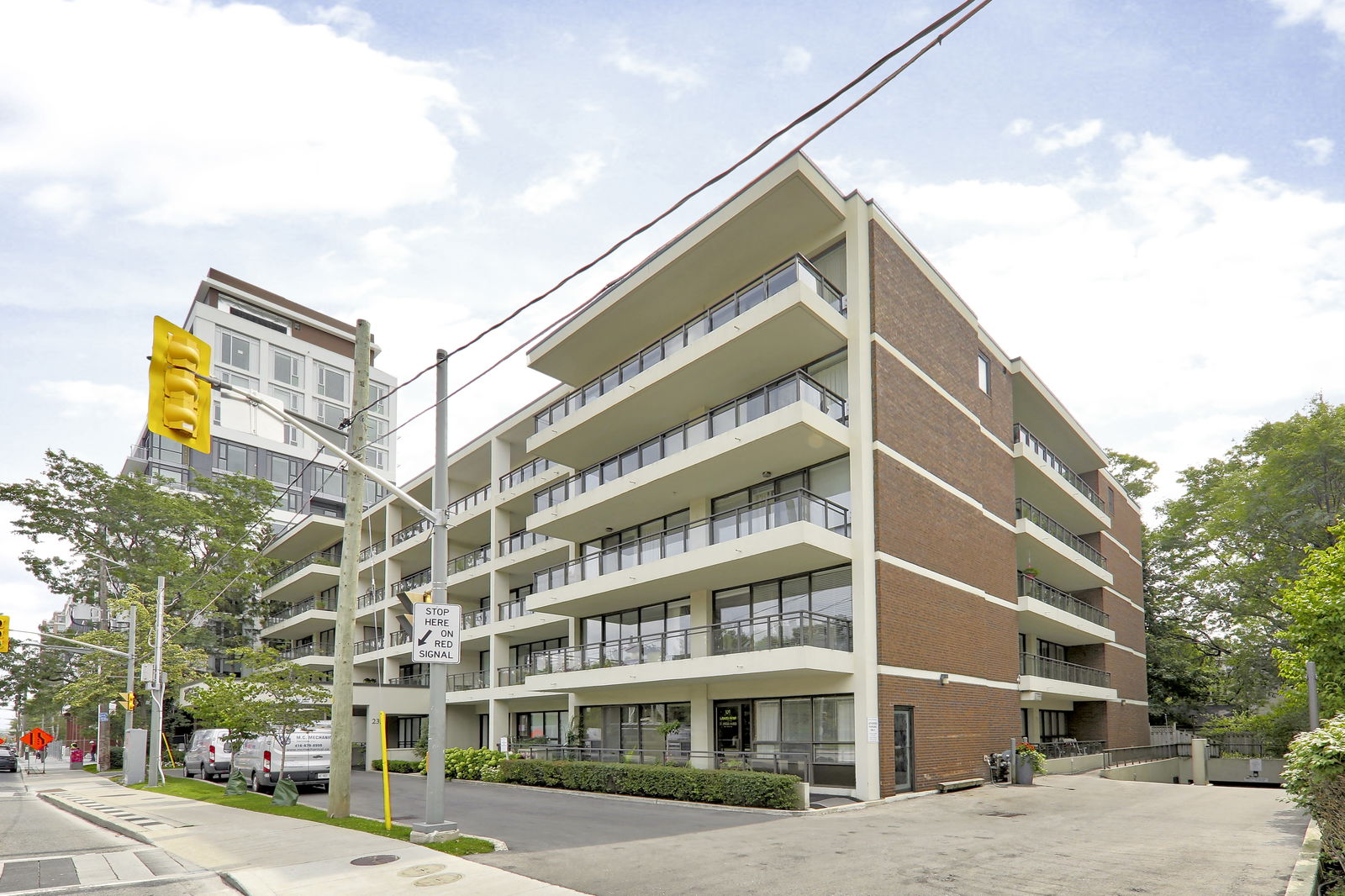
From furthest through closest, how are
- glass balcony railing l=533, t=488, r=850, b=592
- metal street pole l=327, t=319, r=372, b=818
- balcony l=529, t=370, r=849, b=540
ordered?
balcony l=529, t=370, r=849, b=540 → glass balcony railing l=533, t=488, r=850, b=592 → metal street pole l=327, t=319, r=372, b=818

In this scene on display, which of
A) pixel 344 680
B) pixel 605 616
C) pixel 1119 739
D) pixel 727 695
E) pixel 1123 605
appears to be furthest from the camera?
pixel 1123 605

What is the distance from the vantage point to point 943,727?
24.8 m

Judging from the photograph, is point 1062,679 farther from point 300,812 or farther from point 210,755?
point 210,755

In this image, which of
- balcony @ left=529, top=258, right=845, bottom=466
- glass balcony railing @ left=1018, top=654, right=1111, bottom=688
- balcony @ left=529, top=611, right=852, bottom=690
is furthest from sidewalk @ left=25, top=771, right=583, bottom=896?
glass balcony railing @ left=1018, top=654, right=1111, bottom=688

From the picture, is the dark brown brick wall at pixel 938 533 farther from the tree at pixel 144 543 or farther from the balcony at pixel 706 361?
the tree at pixel 144 543

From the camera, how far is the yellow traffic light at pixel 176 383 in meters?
8.68

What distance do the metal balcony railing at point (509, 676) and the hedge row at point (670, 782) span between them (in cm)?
780

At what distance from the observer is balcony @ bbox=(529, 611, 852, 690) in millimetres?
21672

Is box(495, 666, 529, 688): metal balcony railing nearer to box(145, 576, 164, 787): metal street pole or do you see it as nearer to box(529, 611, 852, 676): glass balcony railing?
box(529, 611, 852, 676): glass balcony railing

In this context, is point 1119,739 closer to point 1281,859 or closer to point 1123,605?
point 1123,605

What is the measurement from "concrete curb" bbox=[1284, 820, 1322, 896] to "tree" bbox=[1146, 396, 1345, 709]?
27.2 metres

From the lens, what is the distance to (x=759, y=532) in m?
22.8

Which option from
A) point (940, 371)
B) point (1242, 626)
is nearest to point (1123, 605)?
point (1242, 626)

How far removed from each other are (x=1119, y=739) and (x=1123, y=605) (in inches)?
281
